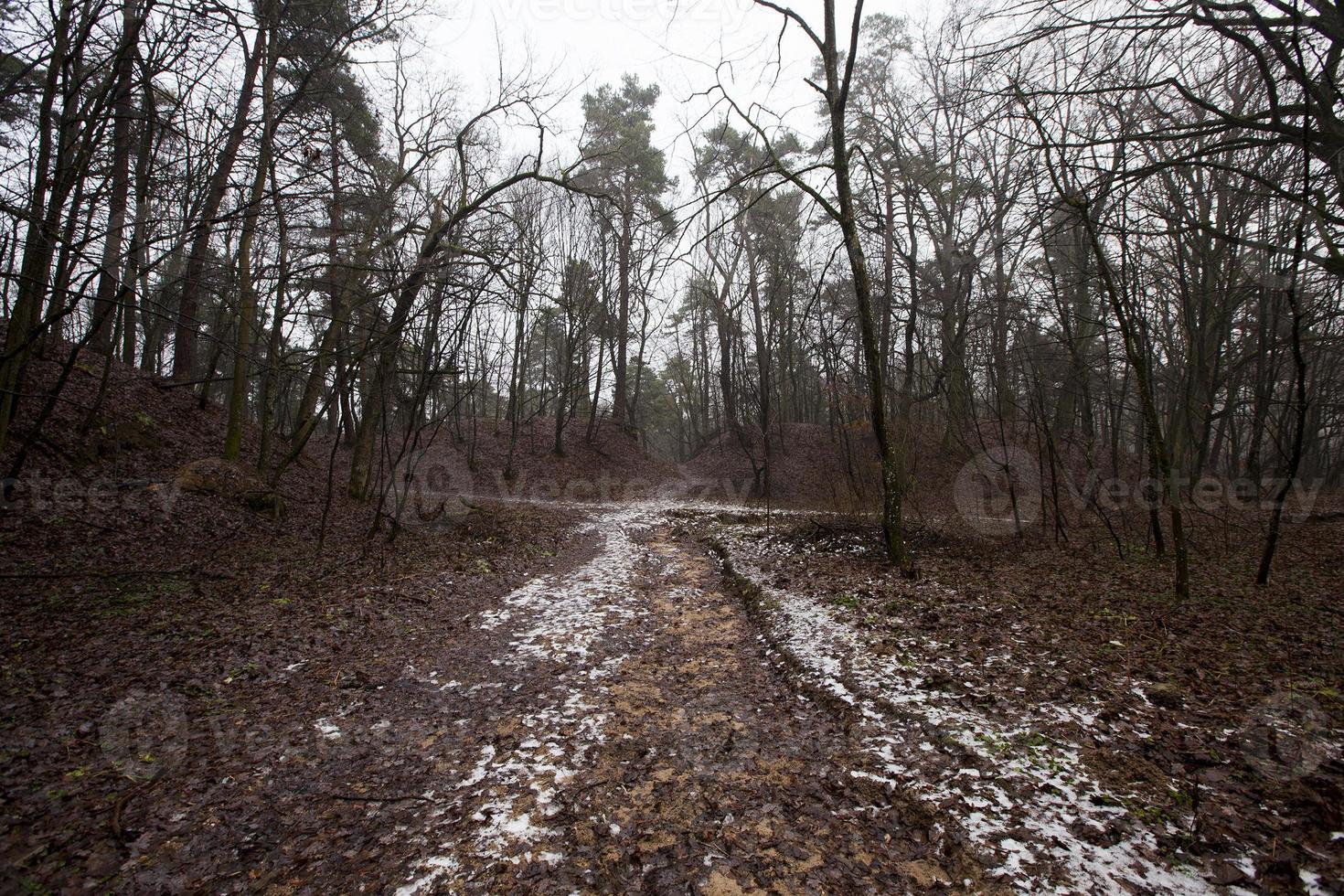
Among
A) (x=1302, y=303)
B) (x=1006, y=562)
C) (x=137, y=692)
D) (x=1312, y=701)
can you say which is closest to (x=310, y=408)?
(x=137, y=692)

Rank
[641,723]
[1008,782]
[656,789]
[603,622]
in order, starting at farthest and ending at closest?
[603,622] → [641,723] → [656,789] → [1008,782]

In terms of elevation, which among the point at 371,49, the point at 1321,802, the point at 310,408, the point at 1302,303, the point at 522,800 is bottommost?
the point at 522,800

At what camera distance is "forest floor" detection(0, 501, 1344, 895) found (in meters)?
2.40

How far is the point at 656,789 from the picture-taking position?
3018 millimetres

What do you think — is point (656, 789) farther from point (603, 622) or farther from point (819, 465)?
point (819, 465)

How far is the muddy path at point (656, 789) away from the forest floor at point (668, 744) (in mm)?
17

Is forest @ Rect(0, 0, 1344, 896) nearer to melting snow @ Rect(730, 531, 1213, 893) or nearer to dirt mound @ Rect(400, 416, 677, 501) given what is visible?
melting snow @ Rect(730, 531, 1213, 893)

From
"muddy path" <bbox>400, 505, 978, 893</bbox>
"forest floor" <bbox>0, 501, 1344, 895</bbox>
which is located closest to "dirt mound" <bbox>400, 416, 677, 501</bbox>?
"forest floor" <bbox>0, 501, 1344, 895</bbox>

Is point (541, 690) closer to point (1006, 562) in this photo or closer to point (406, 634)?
point (406, 634)

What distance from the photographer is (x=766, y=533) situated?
441 inches

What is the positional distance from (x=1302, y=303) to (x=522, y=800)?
15.2 meters

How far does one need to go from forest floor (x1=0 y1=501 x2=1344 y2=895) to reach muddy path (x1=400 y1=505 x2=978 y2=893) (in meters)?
0.02

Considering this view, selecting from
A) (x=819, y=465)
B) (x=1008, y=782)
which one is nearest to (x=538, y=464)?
(x=819, y=465)

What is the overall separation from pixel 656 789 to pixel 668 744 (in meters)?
0.48
